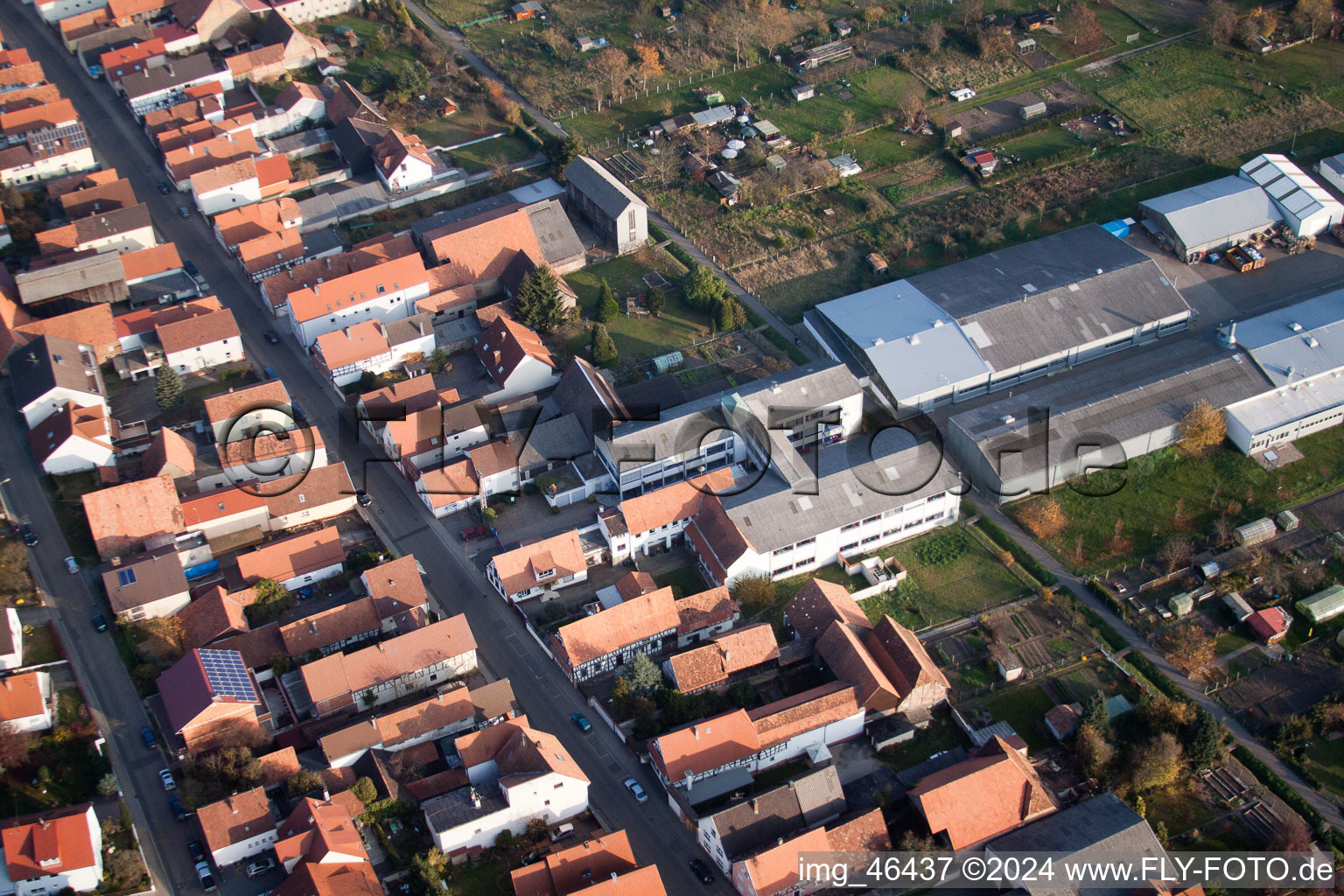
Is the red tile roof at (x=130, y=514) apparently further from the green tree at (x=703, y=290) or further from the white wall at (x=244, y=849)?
the green tree at (x=703, y=290)

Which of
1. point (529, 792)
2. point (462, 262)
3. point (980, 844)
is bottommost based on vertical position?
point (980, 844)

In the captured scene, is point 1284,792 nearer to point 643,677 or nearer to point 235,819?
point 643,677

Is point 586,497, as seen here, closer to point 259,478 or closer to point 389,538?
point 389,538

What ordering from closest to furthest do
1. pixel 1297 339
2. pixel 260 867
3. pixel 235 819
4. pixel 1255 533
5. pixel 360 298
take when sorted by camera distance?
1. pixel 260 867
2. pixel 235 819
3. pixel 1255 533
4. pixel 1297 339
5. pixel 360 298

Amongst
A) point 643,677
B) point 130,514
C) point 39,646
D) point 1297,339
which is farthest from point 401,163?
point 1297,339

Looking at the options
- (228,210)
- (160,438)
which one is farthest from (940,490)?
(228,210)

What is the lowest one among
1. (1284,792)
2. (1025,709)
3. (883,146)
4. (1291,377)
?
(1284,792)
